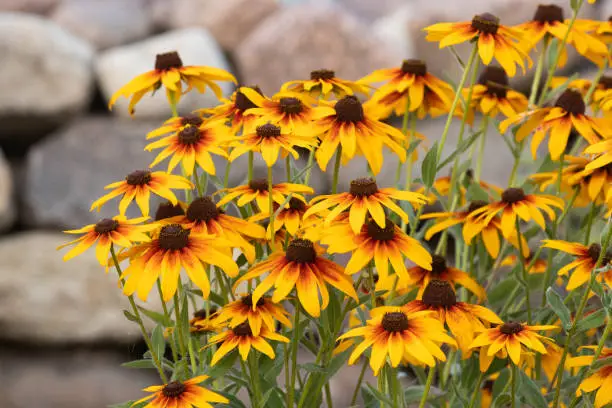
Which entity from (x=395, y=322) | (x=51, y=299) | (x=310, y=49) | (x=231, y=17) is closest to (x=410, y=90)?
Answer: (x=395, y=322)

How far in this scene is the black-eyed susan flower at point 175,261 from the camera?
17.3 inches

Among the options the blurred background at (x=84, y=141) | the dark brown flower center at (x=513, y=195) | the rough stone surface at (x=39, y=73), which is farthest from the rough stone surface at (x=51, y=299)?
the dark brown flower center at (x=513, y=195)

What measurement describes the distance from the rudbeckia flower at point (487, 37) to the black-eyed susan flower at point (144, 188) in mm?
189

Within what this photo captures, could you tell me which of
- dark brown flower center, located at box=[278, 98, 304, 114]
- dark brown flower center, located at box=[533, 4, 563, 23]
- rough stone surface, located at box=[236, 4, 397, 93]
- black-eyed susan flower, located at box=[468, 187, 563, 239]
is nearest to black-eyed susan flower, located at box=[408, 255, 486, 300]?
black-eyed susan flower, located at box=[468, 187, 563, 239]

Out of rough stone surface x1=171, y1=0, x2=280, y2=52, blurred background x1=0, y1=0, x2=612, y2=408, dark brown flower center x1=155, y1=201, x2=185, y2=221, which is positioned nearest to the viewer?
dark brown flower center x1=155, y1=201, x2=185, y2=221

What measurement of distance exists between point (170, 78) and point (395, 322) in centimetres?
26

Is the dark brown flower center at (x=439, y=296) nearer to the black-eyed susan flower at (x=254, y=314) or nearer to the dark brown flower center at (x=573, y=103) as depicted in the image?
the black-eyed susan flower at (x=254, y=314)

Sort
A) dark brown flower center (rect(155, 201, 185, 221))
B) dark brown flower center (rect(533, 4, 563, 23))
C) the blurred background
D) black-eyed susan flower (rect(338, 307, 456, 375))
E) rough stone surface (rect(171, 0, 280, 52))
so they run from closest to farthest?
black-eyed susan flower (rect(338, 307, 456, 375))
dark brown flower center (rect(155, 201, 185, 221))
dark brown flower center (rect(533, 4, 563, 23))
the blurred background
rough stone surface (rect(171, 0, 280, 52))

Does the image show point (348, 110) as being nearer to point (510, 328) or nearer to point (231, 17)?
point (510, 328)

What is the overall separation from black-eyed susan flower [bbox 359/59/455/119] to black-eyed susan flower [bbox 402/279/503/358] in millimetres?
155

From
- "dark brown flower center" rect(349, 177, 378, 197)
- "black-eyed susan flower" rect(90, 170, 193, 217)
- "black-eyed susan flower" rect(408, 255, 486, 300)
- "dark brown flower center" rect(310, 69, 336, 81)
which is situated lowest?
"black-eyed susan flower" rect(408, 255, 486, 300)

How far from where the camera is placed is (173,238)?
45cm

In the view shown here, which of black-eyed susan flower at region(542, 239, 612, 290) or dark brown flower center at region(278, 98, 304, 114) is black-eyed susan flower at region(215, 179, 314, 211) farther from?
black-eyed susan flower at region(542, 239, 612, 290)

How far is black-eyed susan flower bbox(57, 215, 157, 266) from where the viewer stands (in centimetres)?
46
